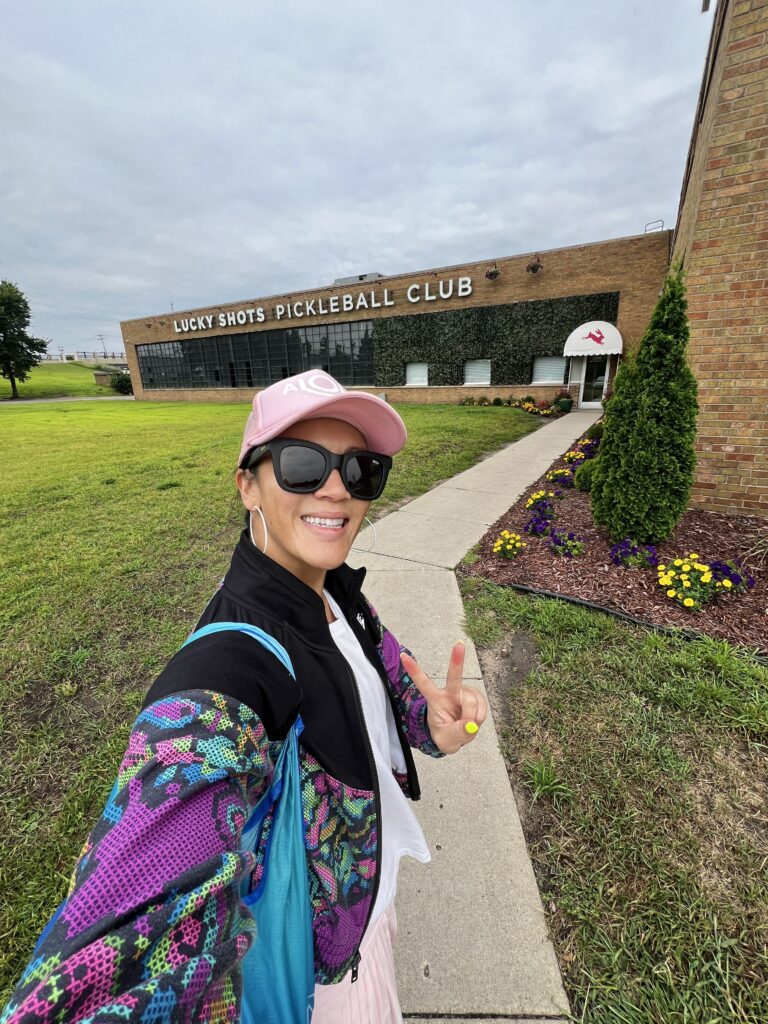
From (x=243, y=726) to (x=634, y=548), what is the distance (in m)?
3.89

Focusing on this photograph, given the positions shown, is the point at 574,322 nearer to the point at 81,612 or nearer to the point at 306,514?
the point at 81,612

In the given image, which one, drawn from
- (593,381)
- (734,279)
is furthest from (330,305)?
(734,279)

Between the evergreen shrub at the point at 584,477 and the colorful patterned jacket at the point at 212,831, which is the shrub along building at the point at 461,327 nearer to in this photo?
the evergreen shrub at the point at 584,477

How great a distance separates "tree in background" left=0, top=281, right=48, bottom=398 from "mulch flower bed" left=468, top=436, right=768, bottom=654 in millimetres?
50270

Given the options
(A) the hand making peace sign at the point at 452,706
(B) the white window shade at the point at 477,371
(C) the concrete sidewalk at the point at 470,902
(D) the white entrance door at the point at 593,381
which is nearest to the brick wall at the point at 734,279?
(C) the concrete sidewalk at the point at 470,902

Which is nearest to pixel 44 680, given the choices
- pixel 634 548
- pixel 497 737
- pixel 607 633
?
pixel 497 737

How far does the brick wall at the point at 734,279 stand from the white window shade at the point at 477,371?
1625 cm

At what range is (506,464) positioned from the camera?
8.38 m

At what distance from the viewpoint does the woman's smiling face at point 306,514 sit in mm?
1133

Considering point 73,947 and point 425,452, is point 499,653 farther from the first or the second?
point 425,452

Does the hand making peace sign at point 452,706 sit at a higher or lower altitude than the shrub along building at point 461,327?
lower

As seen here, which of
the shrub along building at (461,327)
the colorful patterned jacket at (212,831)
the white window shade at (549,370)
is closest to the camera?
the colorful patterned jacket at (212,831)

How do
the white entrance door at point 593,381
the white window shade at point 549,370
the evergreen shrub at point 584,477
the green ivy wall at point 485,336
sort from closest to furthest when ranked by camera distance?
1. the evergreen shrub at point 584,477
2. the white entrance door at point 593,381
3. the green ivy wall at point 485,336
4. the white window shade at point 549,370

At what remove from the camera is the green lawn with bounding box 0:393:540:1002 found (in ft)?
6.10
